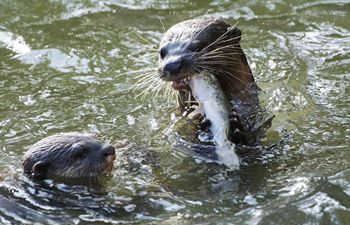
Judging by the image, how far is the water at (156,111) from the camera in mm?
4105

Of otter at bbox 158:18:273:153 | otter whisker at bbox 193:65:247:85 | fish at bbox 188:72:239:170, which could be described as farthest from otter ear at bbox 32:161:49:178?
otter whisker at bbox 193:65:247:85

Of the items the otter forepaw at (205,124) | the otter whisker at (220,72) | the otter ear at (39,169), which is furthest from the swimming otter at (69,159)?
the otter whisker at (220,72)

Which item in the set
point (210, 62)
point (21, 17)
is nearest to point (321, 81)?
point (210, 62)

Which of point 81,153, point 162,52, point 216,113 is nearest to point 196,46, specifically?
point 162,52

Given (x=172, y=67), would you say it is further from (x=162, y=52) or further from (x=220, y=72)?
(x=220, y=72)

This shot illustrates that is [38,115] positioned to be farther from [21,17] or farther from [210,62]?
[21,17]

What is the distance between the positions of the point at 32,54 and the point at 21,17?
0.95 meters

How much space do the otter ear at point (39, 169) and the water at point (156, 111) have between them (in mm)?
77

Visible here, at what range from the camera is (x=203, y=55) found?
4559 millimetres

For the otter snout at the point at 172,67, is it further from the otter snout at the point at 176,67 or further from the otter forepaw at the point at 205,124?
the otter forepaw at the point at 205,124

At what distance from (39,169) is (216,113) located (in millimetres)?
1019

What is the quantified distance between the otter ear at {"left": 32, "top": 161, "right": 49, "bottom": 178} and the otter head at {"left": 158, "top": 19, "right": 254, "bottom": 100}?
2.66 feet

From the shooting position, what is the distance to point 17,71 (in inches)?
250

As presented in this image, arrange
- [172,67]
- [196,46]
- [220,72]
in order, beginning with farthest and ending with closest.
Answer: [220,72], [196,46], [172,67]
